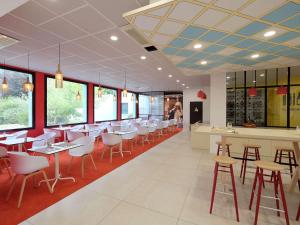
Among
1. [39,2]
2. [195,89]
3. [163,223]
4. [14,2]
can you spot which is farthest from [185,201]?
[195,89]

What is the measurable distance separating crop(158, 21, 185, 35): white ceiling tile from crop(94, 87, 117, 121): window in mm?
7142

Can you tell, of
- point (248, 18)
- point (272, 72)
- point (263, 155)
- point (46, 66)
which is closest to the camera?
point (248, 18)

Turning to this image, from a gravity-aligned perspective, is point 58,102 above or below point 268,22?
below

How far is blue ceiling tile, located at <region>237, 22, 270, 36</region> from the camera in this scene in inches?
83.0

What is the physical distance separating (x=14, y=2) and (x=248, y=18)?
2.66 metres

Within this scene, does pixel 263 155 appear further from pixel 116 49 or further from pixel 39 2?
pixel 39 2

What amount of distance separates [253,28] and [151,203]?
3.12 metres

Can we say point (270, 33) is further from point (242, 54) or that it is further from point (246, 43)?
point (242, 54)

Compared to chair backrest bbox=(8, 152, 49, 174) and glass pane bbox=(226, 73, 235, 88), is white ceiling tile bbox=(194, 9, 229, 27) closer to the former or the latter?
chair backrest bbox=(8, 152, 49, 174)

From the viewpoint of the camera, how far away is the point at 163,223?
2.05m

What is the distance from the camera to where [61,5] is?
2.14 metres

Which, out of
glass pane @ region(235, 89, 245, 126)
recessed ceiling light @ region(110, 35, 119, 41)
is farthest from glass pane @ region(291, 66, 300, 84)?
recessed ceiling light @ region(110, 35, 119, 41)

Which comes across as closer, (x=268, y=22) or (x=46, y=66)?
(x=268, y=22)

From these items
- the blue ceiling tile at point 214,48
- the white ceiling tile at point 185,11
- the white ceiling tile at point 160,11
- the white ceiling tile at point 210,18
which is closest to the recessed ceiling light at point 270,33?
the blue ceiling tile at point 214,48
